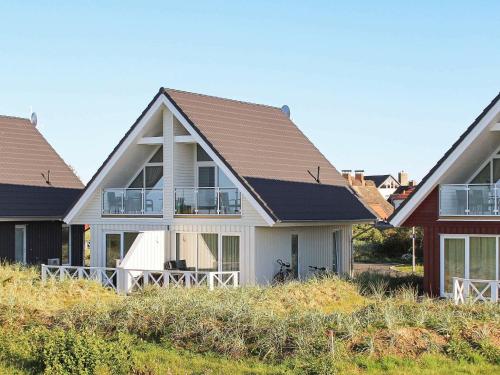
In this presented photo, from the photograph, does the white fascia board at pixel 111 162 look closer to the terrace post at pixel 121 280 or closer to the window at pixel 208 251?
the window at pixel 208 251

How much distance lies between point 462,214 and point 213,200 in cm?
803

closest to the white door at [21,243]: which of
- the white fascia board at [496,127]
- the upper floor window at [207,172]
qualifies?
the upper floor window at [207,172]

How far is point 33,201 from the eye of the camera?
32.6m

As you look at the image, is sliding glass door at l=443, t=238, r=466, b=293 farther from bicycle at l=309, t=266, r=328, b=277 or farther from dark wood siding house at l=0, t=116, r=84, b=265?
dark wood siding house at l=0, t=116, r=84, b=265

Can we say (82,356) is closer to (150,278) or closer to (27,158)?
(150,278)

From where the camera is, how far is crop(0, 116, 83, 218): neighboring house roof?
105 ft

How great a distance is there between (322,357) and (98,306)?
661 cm

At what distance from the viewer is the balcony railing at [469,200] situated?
77.7ft

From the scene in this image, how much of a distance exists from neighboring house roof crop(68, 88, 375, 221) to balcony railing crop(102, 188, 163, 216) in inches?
39.7

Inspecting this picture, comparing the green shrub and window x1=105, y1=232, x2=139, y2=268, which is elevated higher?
window x1=105, y1=232, x2=139, y2=268

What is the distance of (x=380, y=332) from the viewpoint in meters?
15.9

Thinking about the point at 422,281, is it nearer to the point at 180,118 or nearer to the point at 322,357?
the point at 180,118

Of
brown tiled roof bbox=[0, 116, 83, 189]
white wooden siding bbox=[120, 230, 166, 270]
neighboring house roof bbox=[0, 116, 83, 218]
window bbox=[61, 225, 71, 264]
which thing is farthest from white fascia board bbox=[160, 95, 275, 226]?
window bbox=[61, 225, 71, 264]

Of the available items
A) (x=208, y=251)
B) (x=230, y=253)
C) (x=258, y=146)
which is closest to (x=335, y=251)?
(x=258, y=146)
